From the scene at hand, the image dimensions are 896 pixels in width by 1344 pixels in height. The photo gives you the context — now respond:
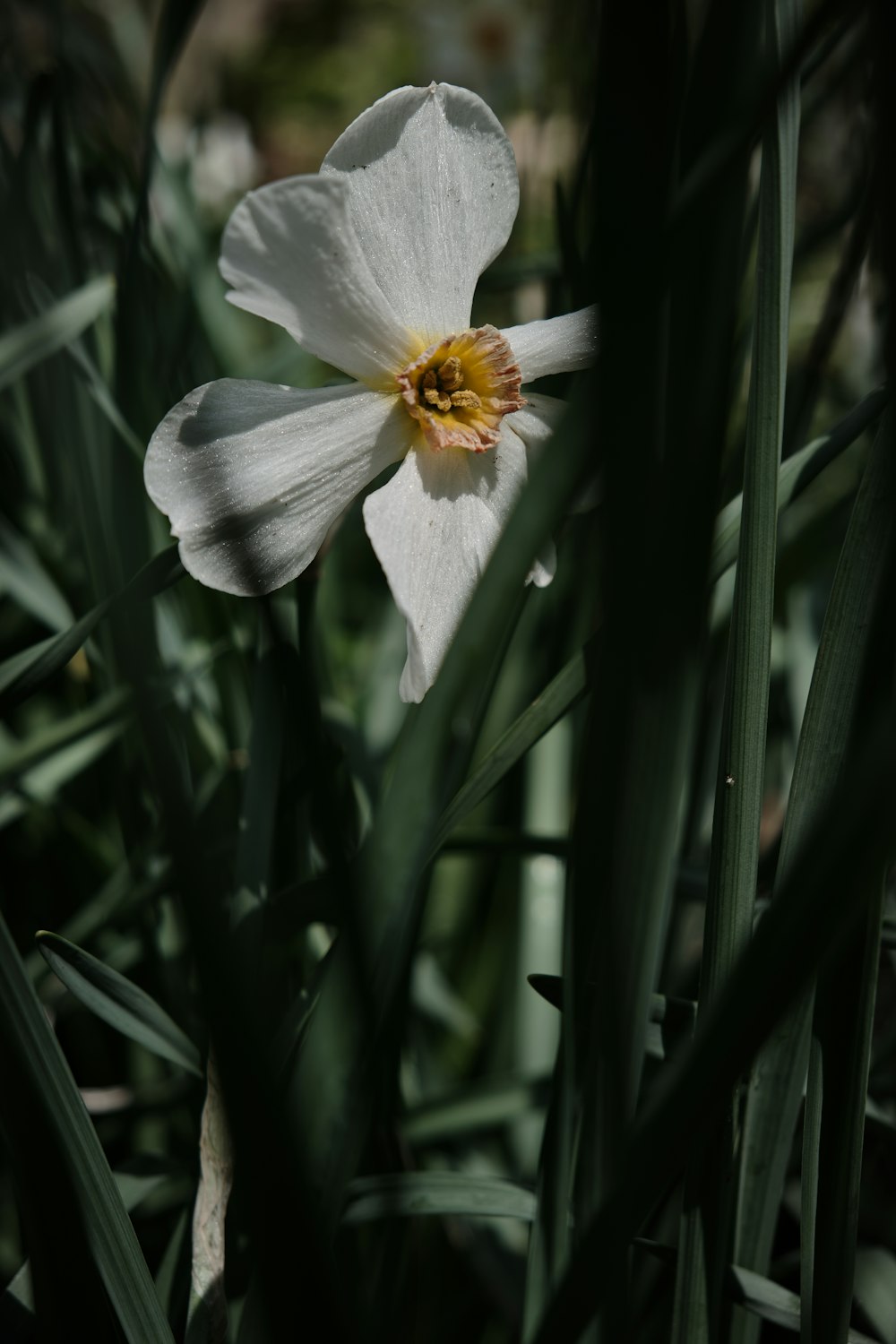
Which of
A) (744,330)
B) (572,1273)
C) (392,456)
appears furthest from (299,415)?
(744,330)

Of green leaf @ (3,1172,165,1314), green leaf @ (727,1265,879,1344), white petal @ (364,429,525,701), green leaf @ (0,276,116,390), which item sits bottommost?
green leaf @ (3,1172,165,1314)

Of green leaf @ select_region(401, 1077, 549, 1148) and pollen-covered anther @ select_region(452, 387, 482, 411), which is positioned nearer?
pollen-covered anther @ select_region(452, 387, 482, 411)

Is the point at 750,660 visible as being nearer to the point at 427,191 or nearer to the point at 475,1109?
the point at 427,191

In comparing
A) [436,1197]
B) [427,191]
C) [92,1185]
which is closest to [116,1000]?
[92,1185]

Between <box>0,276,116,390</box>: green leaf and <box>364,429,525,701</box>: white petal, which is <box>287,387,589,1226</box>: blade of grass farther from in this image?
<box>0,276,116,390</box>: green leaf

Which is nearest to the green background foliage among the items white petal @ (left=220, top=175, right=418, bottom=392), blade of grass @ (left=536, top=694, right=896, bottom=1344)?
blade of grass @ (left=536, top=694, right=896, bottom=1344)
